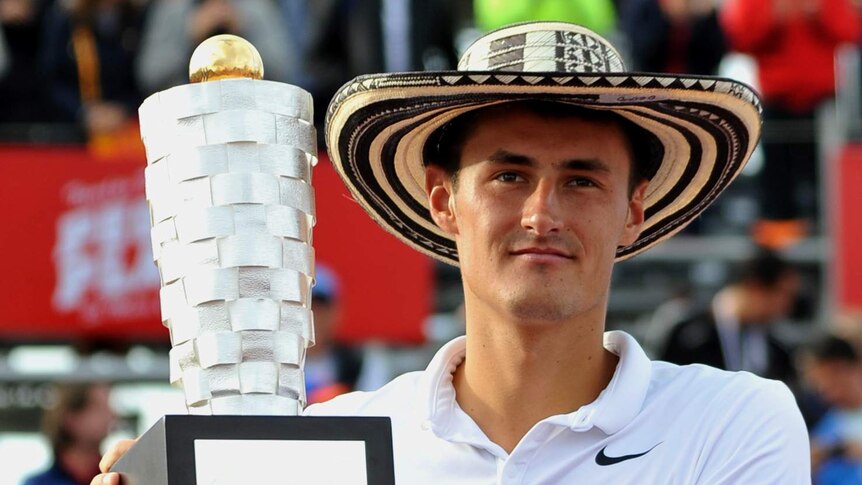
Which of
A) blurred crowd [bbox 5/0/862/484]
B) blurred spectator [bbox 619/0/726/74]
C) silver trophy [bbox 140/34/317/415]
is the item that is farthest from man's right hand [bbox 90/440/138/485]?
blurred spectator [bbox 619/0/726/74]

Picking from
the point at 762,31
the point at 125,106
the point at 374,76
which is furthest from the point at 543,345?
the point at 762,31

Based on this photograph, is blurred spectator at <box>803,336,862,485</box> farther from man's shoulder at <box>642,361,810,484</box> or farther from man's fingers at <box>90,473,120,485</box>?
man's fingers at <box>90,473,120,485</box>

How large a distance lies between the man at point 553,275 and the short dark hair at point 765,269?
4.50m

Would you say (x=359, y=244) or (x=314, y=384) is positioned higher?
(x=359, y=244)

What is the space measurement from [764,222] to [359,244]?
220 centimetres

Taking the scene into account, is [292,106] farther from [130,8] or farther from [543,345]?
[130,8]

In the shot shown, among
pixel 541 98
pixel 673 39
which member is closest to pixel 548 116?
pixel 541 98

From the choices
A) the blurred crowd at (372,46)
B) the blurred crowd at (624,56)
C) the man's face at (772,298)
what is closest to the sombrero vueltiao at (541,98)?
the blurred crowd at (624,56)

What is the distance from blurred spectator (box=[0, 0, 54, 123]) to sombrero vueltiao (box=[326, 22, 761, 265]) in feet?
17.5

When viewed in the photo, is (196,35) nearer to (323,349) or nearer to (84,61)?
(84,61)

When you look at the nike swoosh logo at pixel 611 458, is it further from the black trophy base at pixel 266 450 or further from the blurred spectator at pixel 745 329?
the blurred spectator at pixel 745 329

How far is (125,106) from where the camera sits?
9.21 metres

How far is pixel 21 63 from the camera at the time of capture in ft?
30.5

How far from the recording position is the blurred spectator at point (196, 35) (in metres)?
9.16
